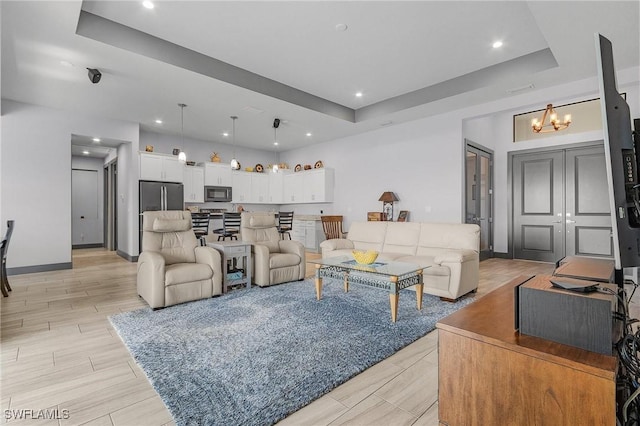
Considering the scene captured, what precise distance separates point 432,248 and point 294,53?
10.6 ft

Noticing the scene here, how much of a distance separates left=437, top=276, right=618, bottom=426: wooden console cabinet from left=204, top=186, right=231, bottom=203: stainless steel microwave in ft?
23.5

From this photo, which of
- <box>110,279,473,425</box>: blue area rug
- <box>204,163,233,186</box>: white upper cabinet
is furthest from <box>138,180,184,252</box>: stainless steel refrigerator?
<box>110,279,473,425</box>: blue area rug

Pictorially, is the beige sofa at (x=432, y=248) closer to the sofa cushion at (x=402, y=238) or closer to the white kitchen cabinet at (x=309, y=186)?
the sofa cushion at (x=402, y=238)

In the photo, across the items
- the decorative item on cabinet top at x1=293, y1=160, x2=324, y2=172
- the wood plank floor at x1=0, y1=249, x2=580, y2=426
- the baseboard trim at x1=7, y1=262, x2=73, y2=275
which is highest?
the decorative item on cabinet top at x1=293, y1=160, x2=324, y2=172

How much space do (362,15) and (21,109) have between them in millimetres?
5803

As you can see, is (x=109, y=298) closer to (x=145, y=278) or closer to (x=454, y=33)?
(x=145, y=278)

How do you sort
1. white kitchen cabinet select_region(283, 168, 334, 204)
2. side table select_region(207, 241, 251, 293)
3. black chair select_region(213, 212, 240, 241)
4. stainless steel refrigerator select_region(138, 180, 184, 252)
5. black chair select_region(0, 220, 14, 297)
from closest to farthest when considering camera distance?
black chair select_region(0, 220, 14, 297), side table select_region(207, 241, 251, 293), black chair select_region(213, 212, 240, 241), stainless steel refrigerator select_region(138, 180, 184, 252), white kitchen cabinet select_region(283, 168, 334, 204)

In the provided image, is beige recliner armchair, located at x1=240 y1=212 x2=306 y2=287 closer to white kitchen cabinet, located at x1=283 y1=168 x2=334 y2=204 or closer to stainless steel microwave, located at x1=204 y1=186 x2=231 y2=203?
white kitchen cabinet, located at x1=283 y1=168 x2=334 y2=204

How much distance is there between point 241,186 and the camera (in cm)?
843

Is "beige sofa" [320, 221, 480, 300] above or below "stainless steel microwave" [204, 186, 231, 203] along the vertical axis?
below

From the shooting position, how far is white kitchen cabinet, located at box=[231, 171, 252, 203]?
8.27 m

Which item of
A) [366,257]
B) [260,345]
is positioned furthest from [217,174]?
[260,345]

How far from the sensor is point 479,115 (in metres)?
5.33

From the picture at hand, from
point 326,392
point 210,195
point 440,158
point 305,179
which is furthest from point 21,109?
point 440,158
